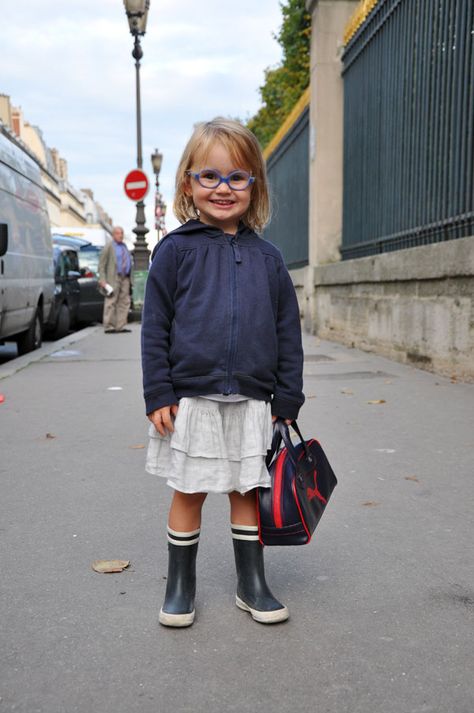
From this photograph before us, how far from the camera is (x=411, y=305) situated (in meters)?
8.35

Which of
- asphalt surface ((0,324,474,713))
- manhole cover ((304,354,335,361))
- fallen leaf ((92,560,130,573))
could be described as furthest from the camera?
manhole cover ((304,354,335,361))

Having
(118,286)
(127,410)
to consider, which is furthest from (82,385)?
(118,286)

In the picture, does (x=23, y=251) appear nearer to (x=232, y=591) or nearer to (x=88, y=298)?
(x=88, y=298)

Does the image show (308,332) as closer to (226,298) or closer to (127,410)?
(127,410)

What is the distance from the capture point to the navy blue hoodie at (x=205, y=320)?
2.52 m

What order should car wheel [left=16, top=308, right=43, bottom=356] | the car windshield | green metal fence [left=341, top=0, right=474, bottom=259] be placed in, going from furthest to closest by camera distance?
the car windshield < car wheel [left=16, top=308, right=43, bottom=356] < green metal fence [left=341, top=0, right=474, bottom=259]

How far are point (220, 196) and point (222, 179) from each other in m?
0.05

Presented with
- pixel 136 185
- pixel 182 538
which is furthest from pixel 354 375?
pixel 136 185

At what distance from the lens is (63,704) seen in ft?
6.82

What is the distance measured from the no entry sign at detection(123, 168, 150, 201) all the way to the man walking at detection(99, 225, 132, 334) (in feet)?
7.60

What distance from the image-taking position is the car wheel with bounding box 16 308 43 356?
431 inches

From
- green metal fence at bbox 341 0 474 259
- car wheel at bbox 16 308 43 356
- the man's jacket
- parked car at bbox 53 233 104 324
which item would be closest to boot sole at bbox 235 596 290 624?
green metal fence at bbox 341 0 474 259

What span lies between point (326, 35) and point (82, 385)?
286 inches

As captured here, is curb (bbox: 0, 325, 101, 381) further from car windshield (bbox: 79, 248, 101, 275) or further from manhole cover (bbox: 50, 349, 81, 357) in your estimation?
car windshield (bbox: 79, 248, 101, 275)
